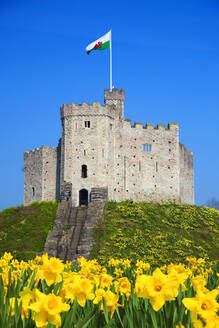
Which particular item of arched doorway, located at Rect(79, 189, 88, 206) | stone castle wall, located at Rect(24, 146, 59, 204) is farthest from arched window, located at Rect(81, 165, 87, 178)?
stone castle wall, located at Rect(24, 146, 59, 204)

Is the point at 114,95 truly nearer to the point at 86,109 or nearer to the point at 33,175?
the point at 86,109

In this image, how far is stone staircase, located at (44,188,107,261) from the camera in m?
30.6

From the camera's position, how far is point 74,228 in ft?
113

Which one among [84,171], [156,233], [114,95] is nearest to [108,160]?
[84,171]

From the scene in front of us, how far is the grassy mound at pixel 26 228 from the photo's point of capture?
31094mm

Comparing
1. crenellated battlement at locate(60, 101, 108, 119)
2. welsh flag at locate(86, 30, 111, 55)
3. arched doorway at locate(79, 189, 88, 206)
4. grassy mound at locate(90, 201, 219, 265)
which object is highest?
welsh flag at locate(86, 30, 111, 55)

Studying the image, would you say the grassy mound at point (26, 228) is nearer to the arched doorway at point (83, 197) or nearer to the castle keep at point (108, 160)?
the arched doorway at point (83, 197)

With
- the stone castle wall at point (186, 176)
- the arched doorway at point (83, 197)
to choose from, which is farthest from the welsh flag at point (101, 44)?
the arched doorway at point (83, 197)

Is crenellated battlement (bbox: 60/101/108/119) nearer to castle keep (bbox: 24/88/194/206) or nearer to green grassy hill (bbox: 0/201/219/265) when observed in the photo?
castle keep (bbox: 24/88/194/206)

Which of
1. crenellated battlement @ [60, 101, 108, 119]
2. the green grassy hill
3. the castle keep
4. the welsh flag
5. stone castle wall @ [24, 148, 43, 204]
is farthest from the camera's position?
stone castle wall @ [24, 148, 43, 204]

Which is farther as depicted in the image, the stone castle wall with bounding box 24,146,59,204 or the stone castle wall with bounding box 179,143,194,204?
the stone castle wall with bounding box 179,143,194,204

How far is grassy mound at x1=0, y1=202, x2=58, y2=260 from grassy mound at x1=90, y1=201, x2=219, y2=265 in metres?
4.28

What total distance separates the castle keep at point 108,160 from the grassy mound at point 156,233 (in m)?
2.87

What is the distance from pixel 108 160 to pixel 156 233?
34.1 feet
